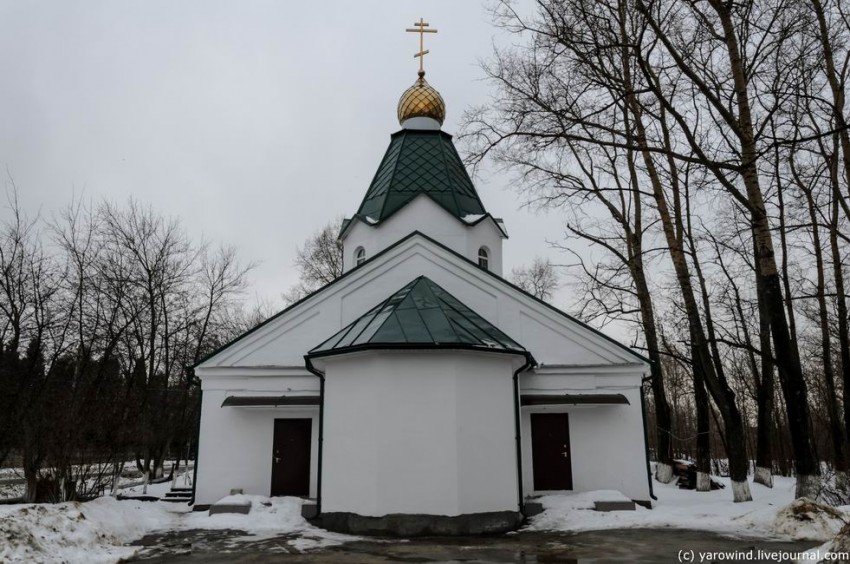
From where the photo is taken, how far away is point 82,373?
13.7 metres

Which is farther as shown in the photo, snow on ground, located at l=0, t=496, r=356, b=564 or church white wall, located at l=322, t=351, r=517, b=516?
church white wall, located at l=322, t=351, r=517, b=516

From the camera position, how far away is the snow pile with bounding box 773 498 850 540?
847cm

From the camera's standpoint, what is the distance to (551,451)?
1302cm

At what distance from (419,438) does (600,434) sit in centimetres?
491

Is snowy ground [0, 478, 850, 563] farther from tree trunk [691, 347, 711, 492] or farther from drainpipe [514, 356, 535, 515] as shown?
tree trunk [691, 347, 711, 492]

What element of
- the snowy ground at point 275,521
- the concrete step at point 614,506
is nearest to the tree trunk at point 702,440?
the snowy ground at point 275,521

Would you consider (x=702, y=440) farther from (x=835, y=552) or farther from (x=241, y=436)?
(x=241, y=436)

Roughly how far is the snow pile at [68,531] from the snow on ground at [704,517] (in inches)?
268

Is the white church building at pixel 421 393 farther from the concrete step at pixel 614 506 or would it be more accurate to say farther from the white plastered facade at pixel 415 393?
the concrete step at pixel 614 506

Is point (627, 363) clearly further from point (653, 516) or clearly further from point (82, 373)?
point (82, 373)

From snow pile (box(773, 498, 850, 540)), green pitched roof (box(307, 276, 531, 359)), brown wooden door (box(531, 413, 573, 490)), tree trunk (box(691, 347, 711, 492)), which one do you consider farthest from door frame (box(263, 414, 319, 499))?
tree trunk (box(691, 347, 711, 492))

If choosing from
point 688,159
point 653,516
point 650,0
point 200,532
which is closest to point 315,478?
point 200,532

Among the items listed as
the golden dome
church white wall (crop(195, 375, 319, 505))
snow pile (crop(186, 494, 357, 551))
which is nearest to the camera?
snow pile (crop(186, 494, 357, 551))

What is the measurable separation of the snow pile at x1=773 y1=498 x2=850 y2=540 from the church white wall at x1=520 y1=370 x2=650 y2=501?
3.84 m
